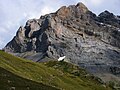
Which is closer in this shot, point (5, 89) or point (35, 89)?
point (5, 89)

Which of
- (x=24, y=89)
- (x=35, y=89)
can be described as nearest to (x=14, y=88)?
(x=24, y=89)

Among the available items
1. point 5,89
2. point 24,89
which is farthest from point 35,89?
point 5,89

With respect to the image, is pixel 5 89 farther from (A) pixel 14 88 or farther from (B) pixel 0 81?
(B) pixel 0 81

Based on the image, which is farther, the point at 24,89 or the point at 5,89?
the point at 24,89

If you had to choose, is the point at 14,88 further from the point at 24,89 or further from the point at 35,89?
the point at 35,89

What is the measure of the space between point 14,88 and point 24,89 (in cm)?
238

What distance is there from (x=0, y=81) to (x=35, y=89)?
297 inches

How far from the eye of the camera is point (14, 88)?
64.7 metres

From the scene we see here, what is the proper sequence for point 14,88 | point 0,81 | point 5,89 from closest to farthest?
point 5,89
point 14,88
point 0,81

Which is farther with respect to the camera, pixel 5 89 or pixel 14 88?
pixel 14 88

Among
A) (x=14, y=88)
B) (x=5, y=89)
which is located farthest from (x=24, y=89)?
(x=5, y=89)

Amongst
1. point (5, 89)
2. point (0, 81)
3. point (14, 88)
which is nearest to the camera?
point (5, 89)

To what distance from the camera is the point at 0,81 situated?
70.1m

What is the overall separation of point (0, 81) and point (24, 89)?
6580 mm
